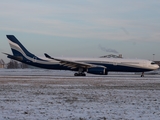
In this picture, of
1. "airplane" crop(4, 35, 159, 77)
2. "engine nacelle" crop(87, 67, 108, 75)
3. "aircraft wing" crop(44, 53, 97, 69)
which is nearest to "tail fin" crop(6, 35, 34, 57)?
"airplane" crop(4, 35, 159, 77)

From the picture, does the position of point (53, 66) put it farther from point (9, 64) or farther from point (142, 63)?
point (9, 64)

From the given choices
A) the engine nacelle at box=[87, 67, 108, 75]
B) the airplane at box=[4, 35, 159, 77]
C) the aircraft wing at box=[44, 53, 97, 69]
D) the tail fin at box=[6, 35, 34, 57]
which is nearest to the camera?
the engine nacelle at box=[87, 67, 108, 75]

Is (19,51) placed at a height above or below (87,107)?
above

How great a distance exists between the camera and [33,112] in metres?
10.9

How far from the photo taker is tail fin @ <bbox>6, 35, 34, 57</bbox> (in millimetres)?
46425

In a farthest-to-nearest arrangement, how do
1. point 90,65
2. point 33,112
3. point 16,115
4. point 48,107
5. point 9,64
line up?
point 9,64
point 90,65
point 48,107
point 33,112
point 16,115

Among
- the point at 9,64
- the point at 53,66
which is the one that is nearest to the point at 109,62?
the point at 53,66

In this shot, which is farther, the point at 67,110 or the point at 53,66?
the point at 53,66

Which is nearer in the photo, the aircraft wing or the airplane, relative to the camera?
the aircraft wing

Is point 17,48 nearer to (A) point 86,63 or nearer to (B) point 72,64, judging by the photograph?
(B) point 72,64

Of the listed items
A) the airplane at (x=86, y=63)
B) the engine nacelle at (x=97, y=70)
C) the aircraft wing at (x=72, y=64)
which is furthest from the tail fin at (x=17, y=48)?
the engine nacelle at (x=97, y=70)

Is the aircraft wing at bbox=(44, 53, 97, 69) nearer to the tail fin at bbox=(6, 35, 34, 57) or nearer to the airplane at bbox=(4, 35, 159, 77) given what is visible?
the airplane at bbox=(4, 35, 159, 77)

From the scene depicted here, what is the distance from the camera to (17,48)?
153ft

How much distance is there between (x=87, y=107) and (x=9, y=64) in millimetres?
181958
